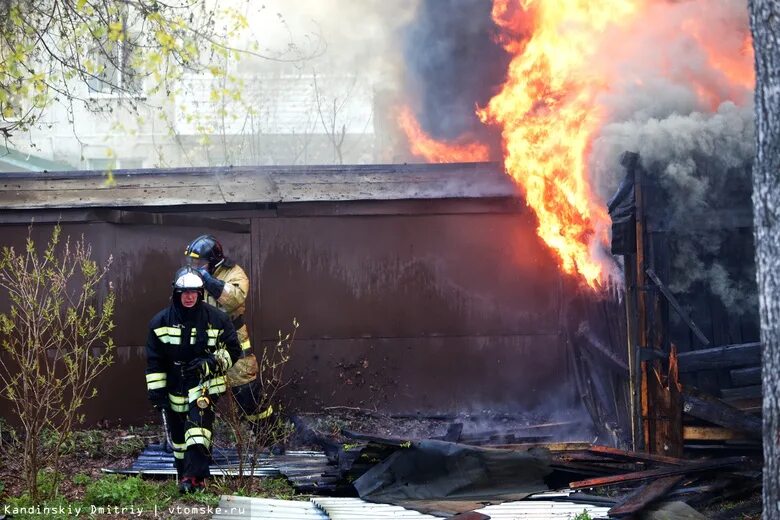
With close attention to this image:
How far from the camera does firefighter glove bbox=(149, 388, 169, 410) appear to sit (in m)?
7.33

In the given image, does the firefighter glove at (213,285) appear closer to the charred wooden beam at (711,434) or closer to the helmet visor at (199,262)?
the helmet visor at (199,262)

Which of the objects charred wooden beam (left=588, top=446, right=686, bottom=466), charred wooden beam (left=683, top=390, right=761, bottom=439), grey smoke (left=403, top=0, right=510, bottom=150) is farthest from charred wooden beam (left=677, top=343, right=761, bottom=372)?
grey smoke (left=403, top=0, right=510, bottom=150)

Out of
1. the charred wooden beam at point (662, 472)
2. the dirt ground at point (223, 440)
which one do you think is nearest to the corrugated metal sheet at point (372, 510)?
the charred wooden beam at point (662, 472)

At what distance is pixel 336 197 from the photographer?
10070 millimetres

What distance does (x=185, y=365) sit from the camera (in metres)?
7.37

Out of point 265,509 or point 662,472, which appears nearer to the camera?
point 265,509

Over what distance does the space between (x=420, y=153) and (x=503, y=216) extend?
2040mm

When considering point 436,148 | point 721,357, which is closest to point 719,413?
point 721,357

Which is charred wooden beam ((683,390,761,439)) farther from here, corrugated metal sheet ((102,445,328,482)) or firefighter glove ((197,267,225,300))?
firefighter glove ((197,267,225,300))

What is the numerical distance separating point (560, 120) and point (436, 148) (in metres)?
2.67

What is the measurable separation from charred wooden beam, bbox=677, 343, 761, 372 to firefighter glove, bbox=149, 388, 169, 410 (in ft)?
15.0

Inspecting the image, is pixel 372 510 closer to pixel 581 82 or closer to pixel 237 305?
pixel 237 305

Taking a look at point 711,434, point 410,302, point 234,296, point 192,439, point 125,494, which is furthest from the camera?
point 410,302

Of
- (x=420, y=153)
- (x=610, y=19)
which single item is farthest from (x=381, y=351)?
(x=610, y=19)
